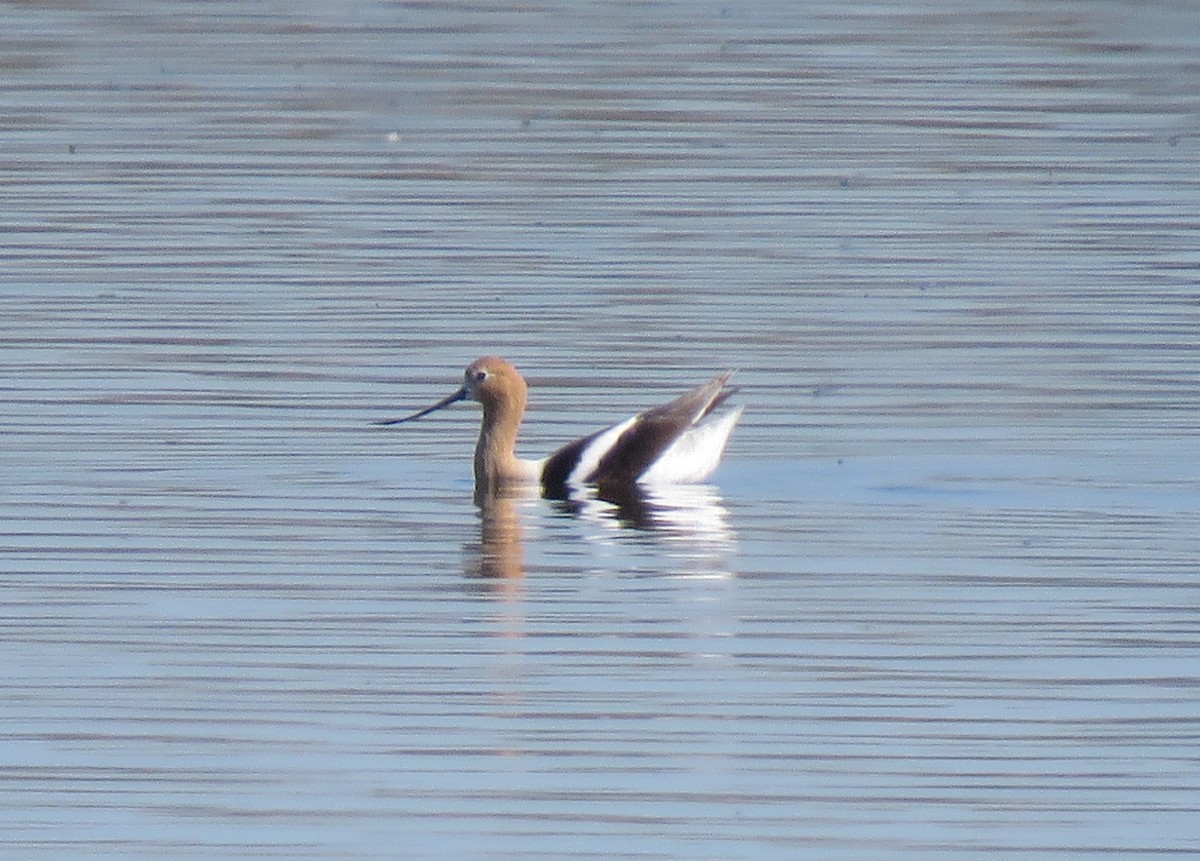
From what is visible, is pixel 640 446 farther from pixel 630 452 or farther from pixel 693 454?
pixel 693 454

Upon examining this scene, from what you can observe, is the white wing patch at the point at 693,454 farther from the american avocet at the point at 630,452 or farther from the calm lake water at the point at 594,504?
the calm lake water at the point at 594,504

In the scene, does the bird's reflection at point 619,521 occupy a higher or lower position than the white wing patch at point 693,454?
lower

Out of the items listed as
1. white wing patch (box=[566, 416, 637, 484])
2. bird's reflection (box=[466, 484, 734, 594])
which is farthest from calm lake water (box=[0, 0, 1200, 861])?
white wing patch (box=[566, 416, 637, 484])

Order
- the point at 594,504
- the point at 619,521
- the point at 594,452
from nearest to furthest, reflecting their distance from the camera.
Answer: the point at 619,521 < the point at 594,504 < the point at 594,452

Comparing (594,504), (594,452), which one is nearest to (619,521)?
(594,504)

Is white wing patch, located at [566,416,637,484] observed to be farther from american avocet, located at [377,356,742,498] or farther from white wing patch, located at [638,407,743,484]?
white wing patch, located at [638,407,743,484]

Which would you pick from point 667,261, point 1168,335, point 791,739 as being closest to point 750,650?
point 791,739

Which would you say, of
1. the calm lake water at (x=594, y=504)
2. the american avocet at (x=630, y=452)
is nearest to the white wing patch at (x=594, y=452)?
the american avocet at (x=630, y=452)

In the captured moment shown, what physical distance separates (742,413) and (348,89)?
464 inches

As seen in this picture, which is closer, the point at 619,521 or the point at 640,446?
the point at 619,521

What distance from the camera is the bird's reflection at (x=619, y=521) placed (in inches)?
409

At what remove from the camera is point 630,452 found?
12141mm

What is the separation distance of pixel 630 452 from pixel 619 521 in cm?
65

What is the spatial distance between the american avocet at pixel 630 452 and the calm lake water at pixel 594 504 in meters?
0.19
